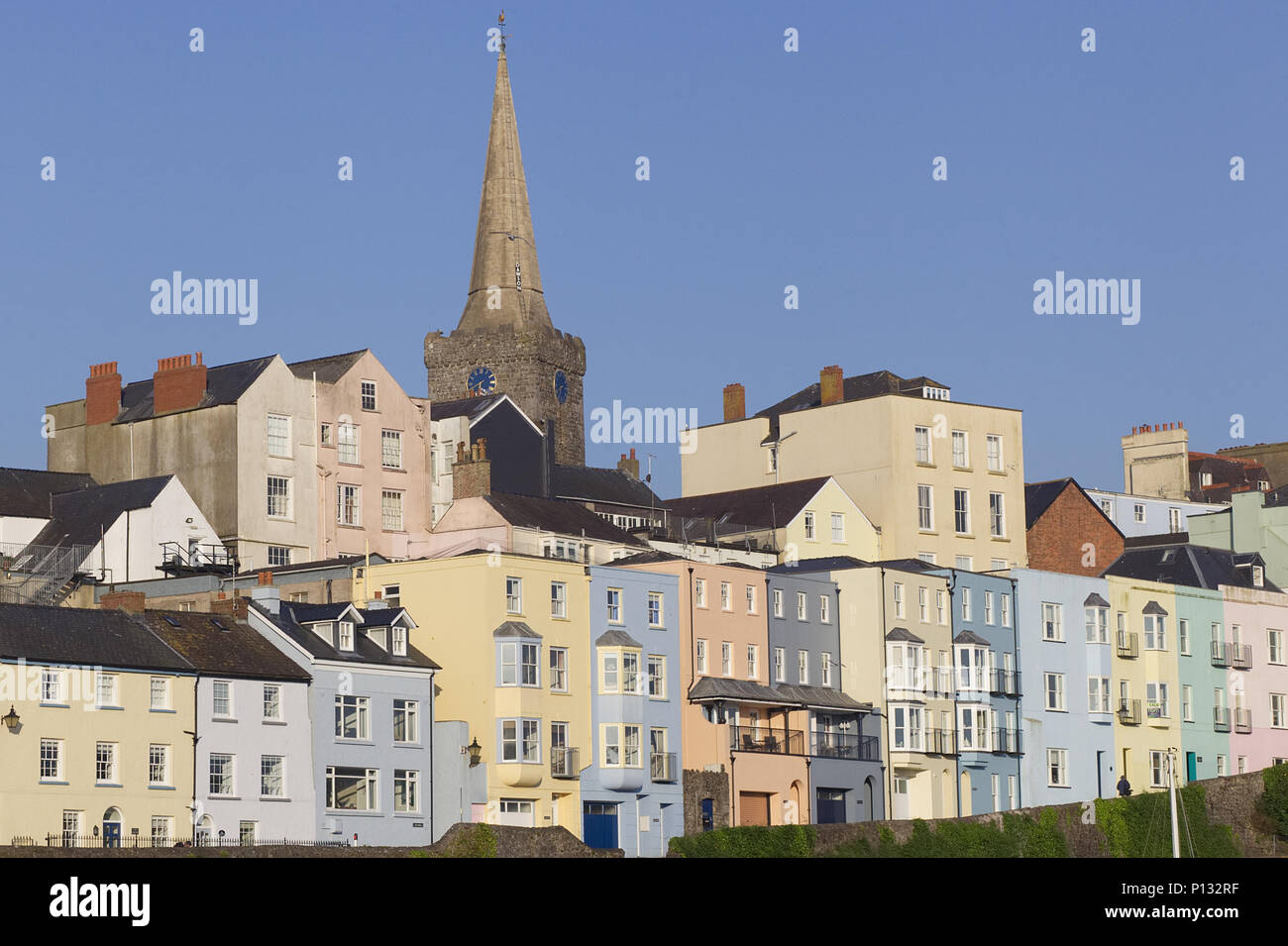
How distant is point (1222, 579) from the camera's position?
99562 mm

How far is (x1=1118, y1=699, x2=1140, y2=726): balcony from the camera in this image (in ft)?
303

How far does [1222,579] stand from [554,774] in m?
39.0

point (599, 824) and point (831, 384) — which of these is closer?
point (599, 824)

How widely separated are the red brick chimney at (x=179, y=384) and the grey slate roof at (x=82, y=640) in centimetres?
2404

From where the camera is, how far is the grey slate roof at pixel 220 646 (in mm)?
66250

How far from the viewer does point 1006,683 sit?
89.3 metres

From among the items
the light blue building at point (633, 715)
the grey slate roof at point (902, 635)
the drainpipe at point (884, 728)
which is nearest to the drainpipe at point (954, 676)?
the grey slate roof at point (902, 635)

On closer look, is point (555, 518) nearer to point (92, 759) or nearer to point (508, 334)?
point (92, 759)

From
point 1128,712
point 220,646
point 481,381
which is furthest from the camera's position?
point 481,381

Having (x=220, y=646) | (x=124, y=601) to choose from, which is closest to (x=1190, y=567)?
(x=220, y=646)

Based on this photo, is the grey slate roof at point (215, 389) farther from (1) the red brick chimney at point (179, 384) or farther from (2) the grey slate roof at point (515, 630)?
(2) the grey slate roof at point (515, 630)

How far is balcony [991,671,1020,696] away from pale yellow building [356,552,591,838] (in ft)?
66.1

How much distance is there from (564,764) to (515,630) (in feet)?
15.5
